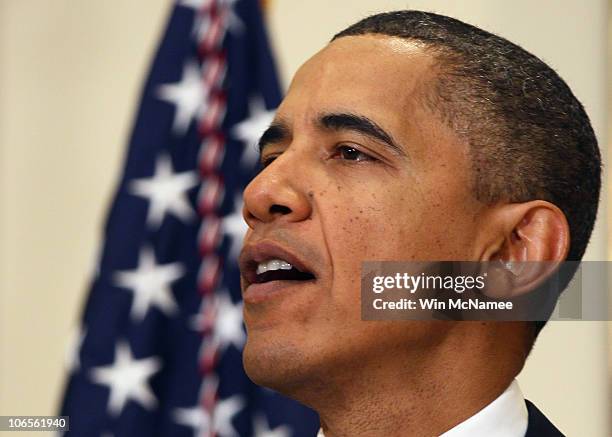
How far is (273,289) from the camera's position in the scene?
1.10 metres

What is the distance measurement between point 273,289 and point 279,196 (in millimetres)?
96

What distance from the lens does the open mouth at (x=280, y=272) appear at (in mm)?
1109

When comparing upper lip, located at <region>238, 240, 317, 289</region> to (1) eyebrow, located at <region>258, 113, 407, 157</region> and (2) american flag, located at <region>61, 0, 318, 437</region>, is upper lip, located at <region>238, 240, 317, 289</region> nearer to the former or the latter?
(1) eyebrow, located at <region>258, 113, 407, 157</region>

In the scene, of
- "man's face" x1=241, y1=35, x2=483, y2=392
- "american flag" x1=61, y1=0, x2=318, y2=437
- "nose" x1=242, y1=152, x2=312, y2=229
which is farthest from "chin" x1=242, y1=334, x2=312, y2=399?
"american flag" x1=61, y1=0, x2=318, y2=437

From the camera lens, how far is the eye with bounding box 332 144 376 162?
114 centimetres

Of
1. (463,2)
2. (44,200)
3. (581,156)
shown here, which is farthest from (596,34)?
(44,200)

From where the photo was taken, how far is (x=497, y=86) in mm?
1176

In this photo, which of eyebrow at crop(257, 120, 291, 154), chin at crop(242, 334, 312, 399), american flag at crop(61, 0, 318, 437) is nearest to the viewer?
chin at crop(242, 334, 312, 399)

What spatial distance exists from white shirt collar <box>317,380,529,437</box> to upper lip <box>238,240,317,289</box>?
224mm

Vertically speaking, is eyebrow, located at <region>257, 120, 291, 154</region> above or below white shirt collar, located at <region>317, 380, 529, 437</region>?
above

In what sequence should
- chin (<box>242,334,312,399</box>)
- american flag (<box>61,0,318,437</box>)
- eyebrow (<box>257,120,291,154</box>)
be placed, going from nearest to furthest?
chin (<box>242,334,312,399</box>) → eyebrow (<box>257,120,291,154</box>) → american flag (<box>61,0,318,437</box>)

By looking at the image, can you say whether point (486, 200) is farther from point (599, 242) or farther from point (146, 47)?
point (146, 47)

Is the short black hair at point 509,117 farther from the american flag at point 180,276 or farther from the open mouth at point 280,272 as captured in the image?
the american flag at point 180,276

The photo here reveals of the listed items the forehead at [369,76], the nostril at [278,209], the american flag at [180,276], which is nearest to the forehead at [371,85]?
the forehead at [369,76]
